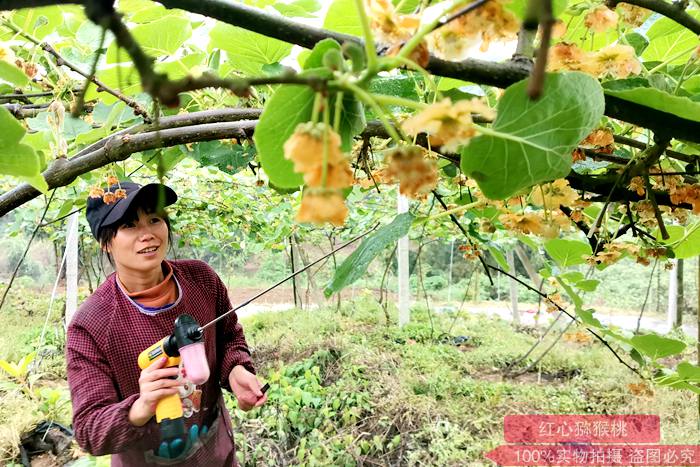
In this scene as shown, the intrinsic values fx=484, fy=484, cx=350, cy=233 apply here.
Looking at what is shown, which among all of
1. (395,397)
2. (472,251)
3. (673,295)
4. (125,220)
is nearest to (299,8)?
(472,251)

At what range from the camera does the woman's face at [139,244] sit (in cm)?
123

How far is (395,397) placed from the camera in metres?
3.44

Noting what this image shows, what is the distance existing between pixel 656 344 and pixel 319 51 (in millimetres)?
818

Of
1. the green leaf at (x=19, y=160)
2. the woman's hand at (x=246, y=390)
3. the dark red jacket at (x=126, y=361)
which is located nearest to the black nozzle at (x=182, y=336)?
the dark red jacket at (x=126, y=361)

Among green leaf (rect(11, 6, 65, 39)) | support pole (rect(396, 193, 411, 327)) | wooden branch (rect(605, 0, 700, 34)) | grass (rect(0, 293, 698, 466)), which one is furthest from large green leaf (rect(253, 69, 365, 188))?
support pole (rect(396, 193, 411, 327))

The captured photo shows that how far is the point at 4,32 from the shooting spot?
682 millimetres

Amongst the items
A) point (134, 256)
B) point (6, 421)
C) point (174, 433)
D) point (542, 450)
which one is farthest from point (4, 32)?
point (6, 421)

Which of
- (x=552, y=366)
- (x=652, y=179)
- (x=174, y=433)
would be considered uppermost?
(x=652, y=179)

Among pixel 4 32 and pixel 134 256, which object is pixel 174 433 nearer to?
pixel 134 256

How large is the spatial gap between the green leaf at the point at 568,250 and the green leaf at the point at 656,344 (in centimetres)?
15

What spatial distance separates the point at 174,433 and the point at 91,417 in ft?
0.61

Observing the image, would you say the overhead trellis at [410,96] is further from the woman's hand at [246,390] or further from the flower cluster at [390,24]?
the woman's hand at [246,390]

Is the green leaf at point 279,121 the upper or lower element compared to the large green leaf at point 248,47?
lower

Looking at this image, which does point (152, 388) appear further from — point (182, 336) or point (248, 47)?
point (248, 47)
